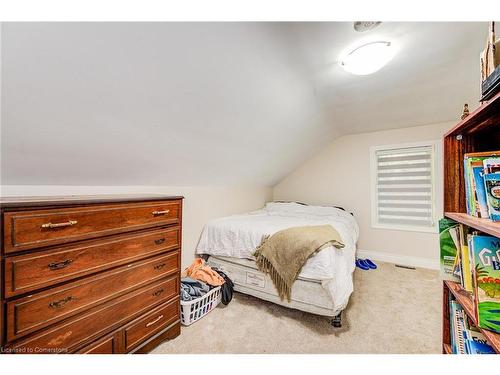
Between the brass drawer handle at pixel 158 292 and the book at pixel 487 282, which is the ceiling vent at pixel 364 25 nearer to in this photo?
the book at pixel 487 282

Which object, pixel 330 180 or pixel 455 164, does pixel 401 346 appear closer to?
pixel 455 164

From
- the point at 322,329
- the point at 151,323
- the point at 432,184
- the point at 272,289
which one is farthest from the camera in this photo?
the point at 432,184

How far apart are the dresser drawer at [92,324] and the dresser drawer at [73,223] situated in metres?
0.41

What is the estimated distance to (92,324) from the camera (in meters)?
1.15

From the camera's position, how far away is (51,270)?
1027 millimetres

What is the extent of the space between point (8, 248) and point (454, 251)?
2.05 metres

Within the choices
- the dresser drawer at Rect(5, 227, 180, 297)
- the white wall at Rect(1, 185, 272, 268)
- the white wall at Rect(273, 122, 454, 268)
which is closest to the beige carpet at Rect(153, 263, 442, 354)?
the dresser drawer at Rect(5, 227, 180, 297)

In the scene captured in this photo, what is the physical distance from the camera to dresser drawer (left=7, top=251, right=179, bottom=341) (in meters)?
0.93

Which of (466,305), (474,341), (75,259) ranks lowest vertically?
(474,341)

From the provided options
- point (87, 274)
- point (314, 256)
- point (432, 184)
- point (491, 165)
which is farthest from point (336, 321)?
point (432, 184)

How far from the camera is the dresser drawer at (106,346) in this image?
1133 millimetres

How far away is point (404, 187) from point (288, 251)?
2489 mm

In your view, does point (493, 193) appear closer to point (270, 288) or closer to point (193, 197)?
point (270, 288)
